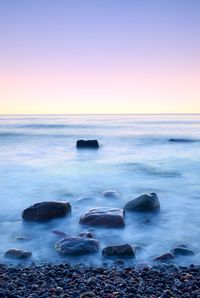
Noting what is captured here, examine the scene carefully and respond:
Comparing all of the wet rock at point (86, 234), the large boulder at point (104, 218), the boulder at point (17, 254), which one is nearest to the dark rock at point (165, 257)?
the wet rock at point (86, 234)

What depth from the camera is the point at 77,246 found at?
17.1 ft

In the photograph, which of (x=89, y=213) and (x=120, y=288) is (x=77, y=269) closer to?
(x=120, y=288)

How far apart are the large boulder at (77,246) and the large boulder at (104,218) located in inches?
37.9

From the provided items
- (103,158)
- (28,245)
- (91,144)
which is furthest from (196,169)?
(28,245)

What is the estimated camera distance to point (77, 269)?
14.8 feet

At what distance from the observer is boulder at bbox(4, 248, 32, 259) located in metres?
5.05

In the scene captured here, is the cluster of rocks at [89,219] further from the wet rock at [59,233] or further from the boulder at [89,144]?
the boulder at [89,144]

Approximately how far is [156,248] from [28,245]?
6.55 ft

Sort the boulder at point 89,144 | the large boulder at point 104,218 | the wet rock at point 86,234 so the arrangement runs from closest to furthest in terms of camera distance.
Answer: the wet rock at point 86,234
the large boulder at point 104,218
the boulder at point 89,144

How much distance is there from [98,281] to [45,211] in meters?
3.05

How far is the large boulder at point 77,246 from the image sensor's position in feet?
16.9

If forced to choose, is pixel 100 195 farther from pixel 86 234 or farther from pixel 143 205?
pixel 86 234

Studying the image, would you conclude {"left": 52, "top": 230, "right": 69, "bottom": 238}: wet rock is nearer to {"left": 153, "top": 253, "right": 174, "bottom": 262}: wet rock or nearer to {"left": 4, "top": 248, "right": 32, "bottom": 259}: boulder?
{"left": 4, "top": 248, "right": 32, "bottom": 259}: boulder

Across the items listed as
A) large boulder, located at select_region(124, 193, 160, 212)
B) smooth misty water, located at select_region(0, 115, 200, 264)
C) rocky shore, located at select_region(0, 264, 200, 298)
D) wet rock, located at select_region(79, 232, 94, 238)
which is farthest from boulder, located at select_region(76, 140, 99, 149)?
Answer: rocky shore, located at select_region(0, 264, 200, 298)
